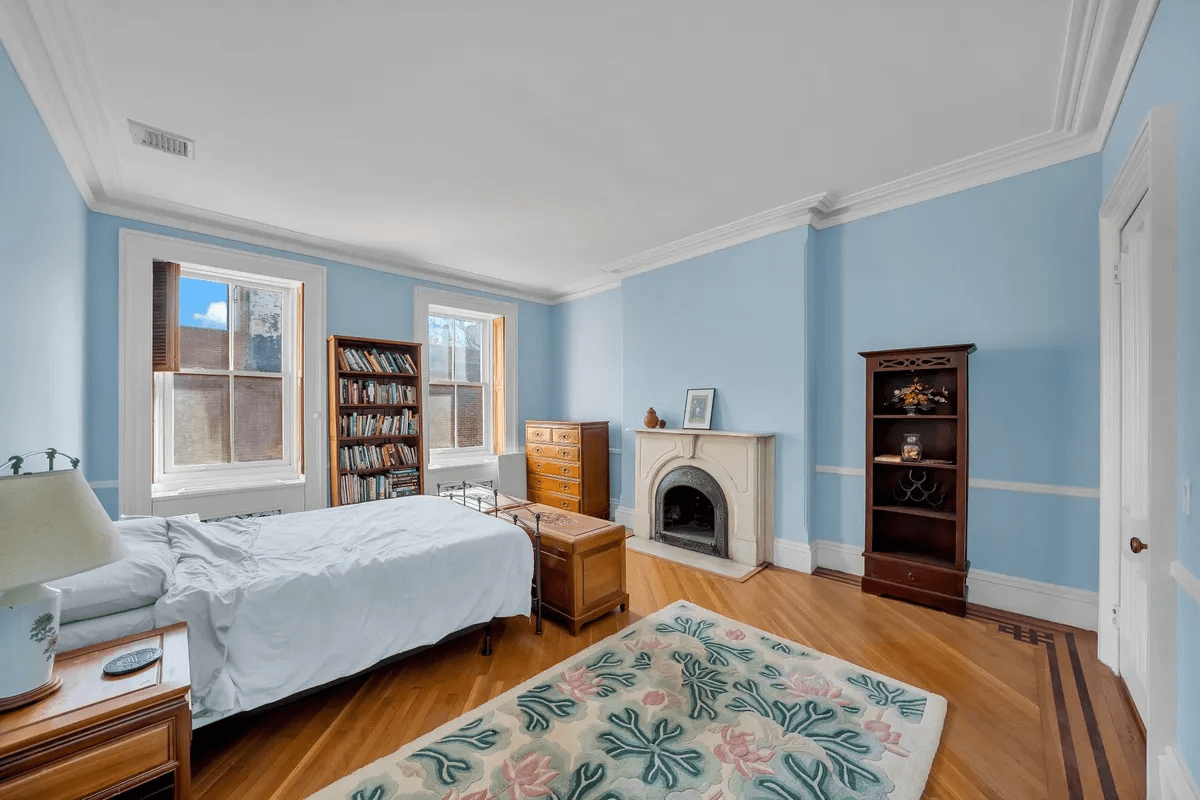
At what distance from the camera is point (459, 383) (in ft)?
18.5

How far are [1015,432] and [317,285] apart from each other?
18.0ft

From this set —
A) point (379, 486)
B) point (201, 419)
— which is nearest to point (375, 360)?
point (379, 486)

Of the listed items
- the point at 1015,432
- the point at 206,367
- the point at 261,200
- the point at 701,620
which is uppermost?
the point at 261,200

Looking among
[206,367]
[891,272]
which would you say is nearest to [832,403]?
[891,272]

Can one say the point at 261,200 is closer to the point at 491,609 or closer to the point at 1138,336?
the point at 491,609

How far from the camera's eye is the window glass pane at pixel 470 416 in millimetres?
5684

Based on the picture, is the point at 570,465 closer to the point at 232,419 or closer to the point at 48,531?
the point at 232,419

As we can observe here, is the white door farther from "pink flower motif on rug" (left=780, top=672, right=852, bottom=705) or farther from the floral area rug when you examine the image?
"pink flower motif on rug" (left=780, top=672, right=852, bottom=705)

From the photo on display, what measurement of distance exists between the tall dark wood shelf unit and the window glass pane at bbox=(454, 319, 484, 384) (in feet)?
13.7

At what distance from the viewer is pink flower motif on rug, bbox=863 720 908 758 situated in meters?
1.85

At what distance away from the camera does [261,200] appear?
11.3 ft

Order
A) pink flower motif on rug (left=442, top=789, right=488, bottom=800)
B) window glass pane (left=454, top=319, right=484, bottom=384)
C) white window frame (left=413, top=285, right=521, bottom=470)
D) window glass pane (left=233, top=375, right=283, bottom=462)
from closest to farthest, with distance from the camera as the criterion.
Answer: pink flower motif on rug (left=442, top=789, right=488, bottom=800) < window glass pane (left=233, top=375, right=283, bottom=462) < white window frame (left=413, top=285, right=521, bottom=470) < window glass pane (left=454, top=319, right=484, bottom=384)

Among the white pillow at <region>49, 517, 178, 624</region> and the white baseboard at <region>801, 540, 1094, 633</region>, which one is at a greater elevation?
the white pillow at <region>49, 517, 178, 624</region>

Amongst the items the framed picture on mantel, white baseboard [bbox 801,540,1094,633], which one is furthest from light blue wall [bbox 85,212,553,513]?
white baseboard [bbox 801,540,1094,633]
